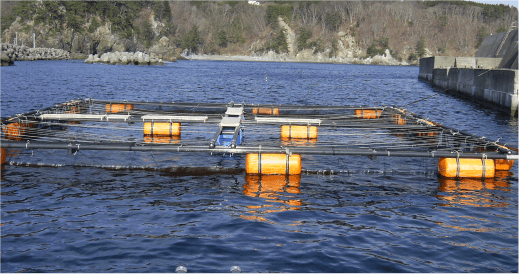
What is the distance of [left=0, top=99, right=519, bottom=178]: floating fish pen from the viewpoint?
1445cm

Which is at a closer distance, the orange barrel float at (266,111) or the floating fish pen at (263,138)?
the floating fish pen at (263,138)

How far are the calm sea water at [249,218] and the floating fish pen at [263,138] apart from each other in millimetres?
683

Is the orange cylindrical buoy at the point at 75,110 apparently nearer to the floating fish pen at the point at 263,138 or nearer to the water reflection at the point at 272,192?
the floating fish pen at the point at 263,138

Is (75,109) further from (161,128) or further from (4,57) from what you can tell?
(4,57)

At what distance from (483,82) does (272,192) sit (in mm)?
26704

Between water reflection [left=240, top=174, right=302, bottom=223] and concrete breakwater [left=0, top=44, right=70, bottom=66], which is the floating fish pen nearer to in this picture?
water reflection [left=240, top=174, right=302, bottom=223]

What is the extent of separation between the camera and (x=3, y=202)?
38.4ft

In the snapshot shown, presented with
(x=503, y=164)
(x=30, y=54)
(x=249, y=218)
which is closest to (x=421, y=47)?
(x=30, y=54)

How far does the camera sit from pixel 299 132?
66.5 feet

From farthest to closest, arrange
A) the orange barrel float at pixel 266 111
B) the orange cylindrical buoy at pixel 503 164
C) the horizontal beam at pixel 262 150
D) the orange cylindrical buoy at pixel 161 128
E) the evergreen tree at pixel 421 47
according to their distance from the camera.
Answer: the evergreen tree at pixel 421 47 < the orange barrel float at pixel 266 111 < the orange cylindrical buoy at pixel 161 128 < the orange cylindrical buoy at pixel 503 164 < the horizontal beam at pixel 262 150

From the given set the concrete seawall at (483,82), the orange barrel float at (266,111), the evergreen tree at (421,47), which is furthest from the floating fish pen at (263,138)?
the evergreen tree at (421,47)

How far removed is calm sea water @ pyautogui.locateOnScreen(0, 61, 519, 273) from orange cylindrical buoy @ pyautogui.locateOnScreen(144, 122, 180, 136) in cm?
292

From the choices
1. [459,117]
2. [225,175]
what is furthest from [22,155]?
[459,117]

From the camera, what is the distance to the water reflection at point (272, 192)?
453 inches
